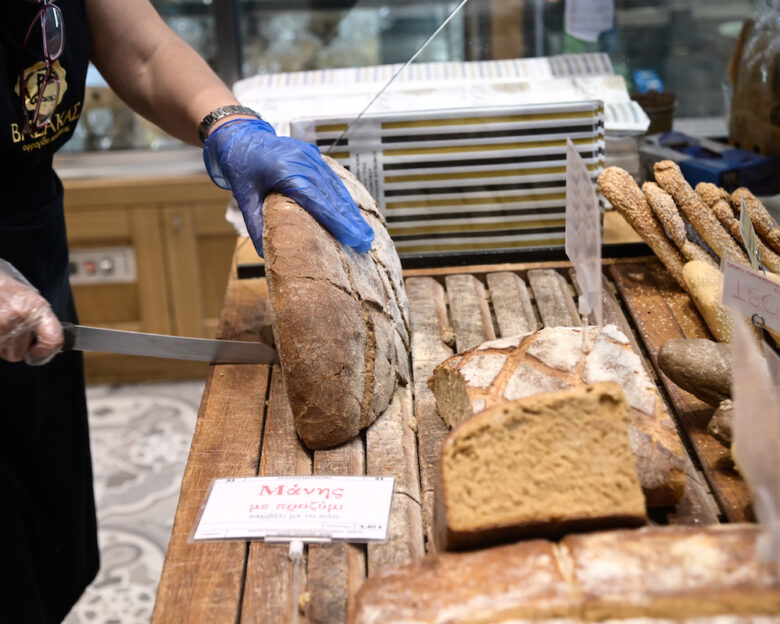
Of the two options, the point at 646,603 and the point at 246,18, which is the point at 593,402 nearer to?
the point at 646,603

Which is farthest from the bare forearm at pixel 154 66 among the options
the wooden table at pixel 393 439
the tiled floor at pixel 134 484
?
the tiled floor at pixel 134 484

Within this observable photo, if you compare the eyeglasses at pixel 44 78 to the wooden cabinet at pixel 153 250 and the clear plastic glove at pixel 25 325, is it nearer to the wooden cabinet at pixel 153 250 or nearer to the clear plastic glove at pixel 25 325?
the clear plastic glove at pixel 25 325

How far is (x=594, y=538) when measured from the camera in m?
1.05

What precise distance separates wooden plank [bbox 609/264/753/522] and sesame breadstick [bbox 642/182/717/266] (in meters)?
0.13

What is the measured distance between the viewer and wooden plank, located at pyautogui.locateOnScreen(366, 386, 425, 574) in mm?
1237

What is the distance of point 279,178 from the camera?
5.38 ft

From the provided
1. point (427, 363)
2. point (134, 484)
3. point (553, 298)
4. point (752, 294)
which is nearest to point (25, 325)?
point (427, 363)

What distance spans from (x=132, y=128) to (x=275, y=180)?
2310mm

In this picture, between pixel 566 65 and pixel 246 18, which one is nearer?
pixel 566 65

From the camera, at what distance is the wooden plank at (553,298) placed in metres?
1.88

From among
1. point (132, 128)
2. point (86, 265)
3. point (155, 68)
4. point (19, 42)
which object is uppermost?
point (19, 42)

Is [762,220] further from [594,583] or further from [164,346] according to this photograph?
[164,346]

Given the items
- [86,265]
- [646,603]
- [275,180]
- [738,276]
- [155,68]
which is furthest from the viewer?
[86,265]

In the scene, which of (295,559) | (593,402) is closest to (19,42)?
(295,559)
